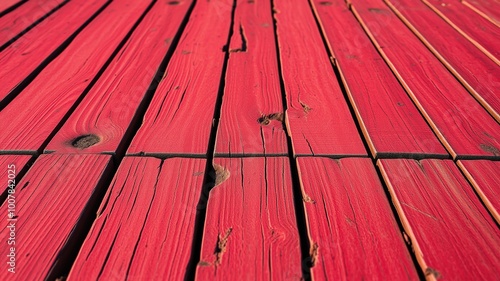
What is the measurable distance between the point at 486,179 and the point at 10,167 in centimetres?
111

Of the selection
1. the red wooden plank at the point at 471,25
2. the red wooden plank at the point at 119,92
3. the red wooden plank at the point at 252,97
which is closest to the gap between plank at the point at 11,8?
the red wooden plank at the point at 119,92

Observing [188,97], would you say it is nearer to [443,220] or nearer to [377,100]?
[377,100]

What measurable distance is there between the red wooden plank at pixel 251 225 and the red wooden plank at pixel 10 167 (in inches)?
18.0

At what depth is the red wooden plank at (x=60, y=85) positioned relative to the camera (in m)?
1.20

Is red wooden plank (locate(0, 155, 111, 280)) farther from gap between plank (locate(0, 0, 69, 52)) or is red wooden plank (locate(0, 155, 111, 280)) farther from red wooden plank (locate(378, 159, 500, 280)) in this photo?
gap between plank (locate(0, 0, 69, 52))

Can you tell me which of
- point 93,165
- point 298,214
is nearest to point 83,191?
point 93,165

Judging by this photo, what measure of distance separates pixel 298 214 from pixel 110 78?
85 cm

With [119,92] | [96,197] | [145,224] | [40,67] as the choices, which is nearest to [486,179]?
[145,224]

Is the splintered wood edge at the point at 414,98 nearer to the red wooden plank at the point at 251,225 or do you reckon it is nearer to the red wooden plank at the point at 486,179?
the red wooden plank at the point at 486,179

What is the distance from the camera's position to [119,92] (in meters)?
1.40

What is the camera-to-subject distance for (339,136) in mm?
1190

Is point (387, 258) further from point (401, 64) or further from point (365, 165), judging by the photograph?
point (401, 64)

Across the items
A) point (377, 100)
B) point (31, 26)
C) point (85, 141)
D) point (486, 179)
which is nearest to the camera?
point (486, 179)

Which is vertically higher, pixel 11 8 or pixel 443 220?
pixel 11 8
